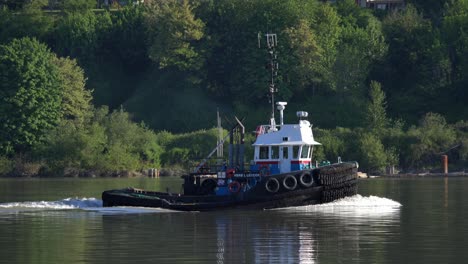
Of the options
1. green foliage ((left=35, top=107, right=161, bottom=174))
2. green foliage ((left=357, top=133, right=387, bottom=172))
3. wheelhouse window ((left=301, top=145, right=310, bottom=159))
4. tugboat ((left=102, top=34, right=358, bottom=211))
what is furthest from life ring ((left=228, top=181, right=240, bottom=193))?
green foliage ((left=35, top=107, right=161, bottom=174))

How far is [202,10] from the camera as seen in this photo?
139375 millimetres

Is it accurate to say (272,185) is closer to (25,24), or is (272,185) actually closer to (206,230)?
(206,230)

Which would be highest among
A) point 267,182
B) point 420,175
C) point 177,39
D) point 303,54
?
point 177,39

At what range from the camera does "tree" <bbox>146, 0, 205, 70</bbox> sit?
13300 cm

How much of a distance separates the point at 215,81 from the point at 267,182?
233 feet

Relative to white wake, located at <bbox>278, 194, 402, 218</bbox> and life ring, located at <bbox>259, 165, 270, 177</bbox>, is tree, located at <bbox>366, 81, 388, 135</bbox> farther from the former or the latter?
life ring, located at <bbox>259, 165, 270, 177</bbox>

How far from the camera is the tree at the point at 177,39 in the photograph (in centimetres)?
13300

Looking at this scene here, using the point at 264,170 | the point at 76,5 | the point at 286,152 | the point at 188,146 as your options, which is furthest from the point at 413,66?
the point at 264,170

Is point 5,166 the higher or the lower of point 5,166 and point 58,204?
the higher

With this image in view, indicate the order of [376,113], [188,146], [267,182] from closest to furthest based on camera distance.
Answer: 1. [267,182]
2. [188,146]
3. [376,113]

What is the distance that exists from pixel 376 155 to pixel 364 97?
646 inches

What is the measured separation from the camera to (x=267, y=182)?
213ft

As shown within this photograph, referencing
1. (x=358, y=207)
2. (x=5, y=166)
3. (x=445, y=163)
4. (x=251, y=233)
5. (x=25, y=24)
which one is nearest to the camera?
(x=251, y=233)

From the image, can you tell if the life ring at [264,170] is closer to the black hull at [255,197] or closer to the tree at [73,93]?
the black hull at [255,197]
